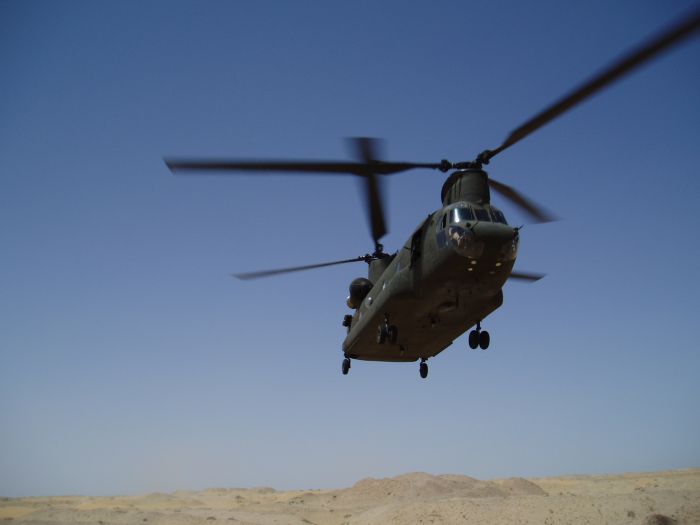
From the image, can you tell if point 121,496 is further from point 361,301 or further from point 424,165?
point 424,165

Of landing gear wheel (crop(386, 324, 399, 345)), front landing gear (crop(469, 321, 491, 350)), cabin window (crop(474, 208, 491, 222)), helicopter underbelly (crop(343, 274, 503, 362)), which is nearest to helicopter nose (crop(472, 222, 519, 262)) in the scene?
cabin window (crop(474, 208, 491, 222))

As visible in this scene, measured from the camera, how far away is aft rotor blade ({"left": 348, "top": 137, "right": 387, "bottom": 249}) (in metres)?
13.2

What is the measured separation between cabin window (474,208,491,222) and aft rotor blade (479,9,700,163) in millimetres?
1849

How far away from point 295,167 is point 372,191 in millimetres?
3652

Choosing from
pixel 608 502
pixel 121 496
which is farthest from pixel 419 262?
pixel 121 496

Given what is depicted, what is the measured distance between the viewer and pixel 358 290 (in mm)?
19500

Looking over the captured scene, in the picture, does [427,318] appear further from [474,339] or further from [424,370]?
[424,370]

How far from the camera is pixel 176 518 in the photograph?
3362 centimetres

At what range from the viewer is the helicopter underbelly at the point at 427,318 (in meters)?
14.1

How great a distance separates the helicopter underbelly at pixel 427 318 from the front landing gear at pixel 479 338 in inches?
10.0

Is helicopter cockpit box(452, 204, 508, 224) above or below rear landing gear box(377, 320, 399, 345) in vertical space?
above

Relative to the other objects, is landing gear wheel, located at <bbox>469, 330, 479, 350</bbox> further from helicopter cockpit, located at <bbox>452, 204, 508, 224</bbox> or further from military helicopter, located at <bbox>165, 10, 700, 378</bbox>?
helicopter cockpit, located at <bbox>452, 204, 508, 224</bbox>

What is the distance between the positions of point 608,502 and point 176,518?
24.3 m

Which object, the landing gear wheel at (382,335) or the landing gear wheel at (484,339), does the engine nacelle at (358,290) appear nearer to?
Result: the landing gear wheel at (382,335)
